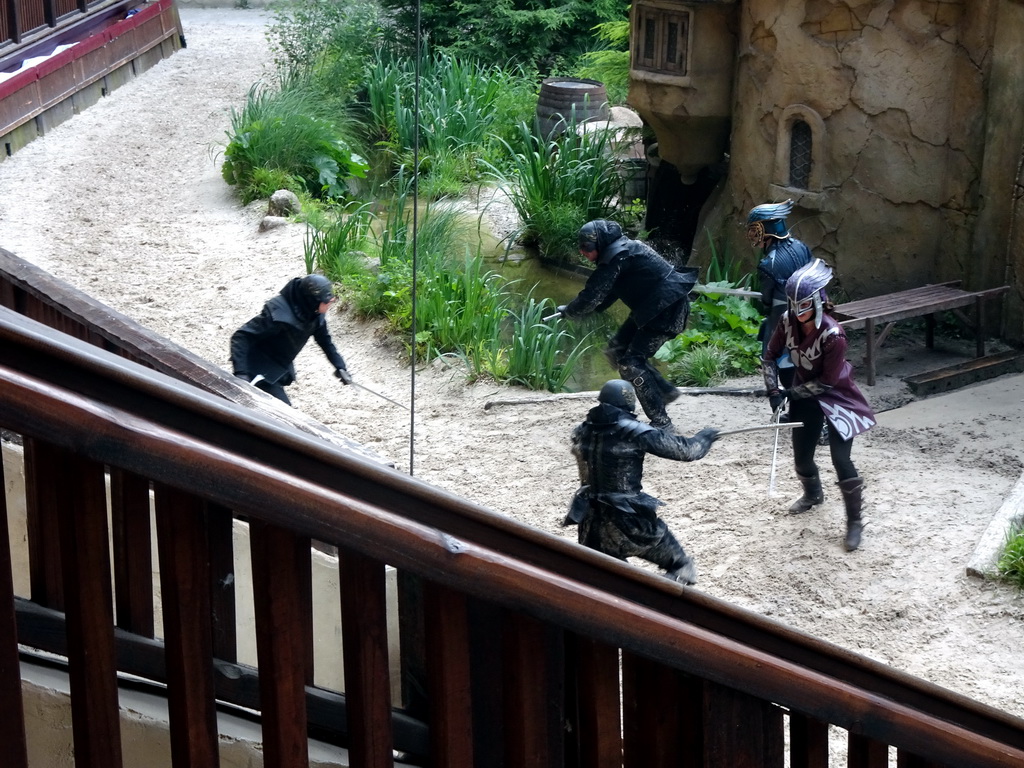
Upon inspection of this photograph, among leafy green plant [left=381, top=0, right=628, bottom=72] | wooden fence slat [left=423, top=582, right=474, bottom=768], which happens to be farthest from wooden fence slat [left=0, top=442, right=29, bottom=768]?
leafy green plant [left=381, top=0, right=628, bottom=72]

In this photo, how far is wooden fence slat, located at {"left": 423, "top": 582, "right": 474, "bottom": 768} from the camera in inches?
55.6

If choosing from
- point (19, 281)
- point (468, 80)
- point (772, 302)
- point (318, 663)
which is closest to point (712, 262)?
point (772, 302)

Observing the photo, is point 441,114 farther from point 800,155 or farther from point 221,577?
point 221,577

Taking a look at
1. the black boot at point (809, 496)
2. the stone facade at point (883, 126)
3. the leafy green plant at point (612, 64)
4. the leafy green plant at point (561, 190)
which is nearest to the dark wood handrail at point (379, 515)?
the black boot at point (809, 496)

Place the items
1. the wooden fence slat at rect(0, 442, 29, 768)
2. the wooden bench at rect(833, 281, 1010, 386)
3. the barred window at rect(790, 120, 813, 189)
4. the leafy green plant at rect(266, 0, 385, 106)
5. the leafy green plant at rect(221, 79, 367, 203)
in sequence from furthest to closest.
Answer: the leafy green plant at rect(266, 0, 385, 106) < the leafy green plant at rect(221, 79, 367, 203) < the barred window at rect(790, 120, 813, 189) < the wooden bench at rect(833, 281, 1010, 386) < the wooden fence slat at rect(0, 442, 29, 768)

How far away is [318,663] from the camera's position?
2.75 metres

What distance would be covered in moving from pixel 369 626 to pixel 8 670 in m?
0.39

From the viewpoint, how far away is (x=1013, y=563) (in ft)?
18.3

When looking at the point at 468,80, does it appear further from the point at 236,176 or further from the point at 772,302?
the point at 772,302

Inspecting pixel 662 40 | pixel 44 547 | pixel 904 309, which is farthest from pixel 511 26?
pixel 44 547

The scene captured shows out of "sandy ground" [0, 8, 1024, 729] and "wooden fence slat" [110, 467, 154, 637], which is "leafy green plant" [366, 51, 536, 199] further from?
"wooden fence slat" [110, 467, 154, 637]

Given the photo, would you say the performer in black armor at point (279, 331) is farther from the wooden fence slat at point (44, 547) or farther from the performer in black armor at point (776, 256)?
the wooden fence slat at point (44, 547)

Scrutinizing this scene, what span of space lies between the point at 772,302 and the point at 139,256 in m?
5.74

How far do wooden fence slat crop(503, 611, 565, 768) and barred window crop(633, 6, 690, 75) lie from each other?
9.62 metres
